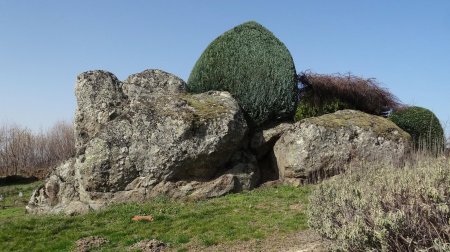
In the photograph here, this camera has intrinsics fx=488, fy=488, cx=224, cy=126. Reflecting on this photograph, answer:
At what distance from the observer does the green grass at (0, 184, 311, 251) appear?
29.5 ft

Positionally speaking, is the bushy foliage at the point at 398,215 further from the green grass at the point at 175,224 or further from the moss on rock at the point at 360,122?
the moss on rock at the point at 360,122

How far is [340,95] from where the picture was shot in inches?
697

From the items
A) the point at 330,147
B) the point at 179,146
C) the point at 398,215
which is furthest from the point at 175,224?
the point at 398,215

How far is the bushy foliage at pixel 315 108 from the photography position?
16.8 metres

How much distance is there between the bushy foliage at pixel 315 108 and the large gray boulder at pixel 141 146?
4.09 metres

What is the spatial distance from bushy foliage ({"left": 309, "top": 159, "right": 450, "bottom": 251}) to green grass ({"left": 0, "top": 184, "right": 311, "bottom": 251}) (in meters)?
3.31

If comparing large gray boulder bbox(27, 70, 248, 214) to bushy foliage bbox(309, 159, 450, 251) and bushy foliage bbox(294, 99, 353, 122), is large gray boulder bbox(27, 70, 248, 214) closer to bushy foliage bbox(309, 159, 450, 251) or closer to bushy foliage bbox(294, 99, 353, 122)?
bushy foliage bbox(294, 99, 353, 122)

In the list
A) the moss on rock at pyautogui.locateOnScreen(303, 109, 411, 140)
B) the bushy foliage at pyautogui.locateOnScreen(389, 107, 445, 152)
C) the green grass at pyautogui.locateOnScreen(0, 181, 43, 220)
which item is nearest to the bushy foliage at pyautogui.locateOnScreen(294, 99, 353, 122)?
the bushy foliage at pyautogui.locateOnScreen(389, 107, 445, 152)

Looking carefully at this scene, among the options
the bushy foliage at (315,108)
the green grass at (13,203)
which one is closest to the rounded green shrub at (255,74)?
the bushy foliage at (315,108)

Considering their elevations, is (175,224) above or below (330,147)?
below

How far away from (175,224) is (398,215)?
5735 millimetres

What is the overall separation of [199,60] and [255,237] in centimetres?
780

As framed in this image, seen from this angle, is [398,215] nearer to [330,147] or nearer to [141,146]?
[330,147]

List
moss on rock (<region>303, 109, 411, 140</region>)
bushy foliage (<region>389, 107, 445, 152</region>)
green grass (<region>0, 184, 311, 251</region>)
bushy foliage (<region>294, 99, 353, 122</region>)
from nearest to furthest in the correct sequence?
green grass (<region>0, 184, 311, 251</region>)
moss on rock (<region>303, 109, 411, 140</region>)
bushy foliage (<region>389, 107, 445, 152</region>)
bushy foliage (<region>294, 99, 353, 122</region>)
